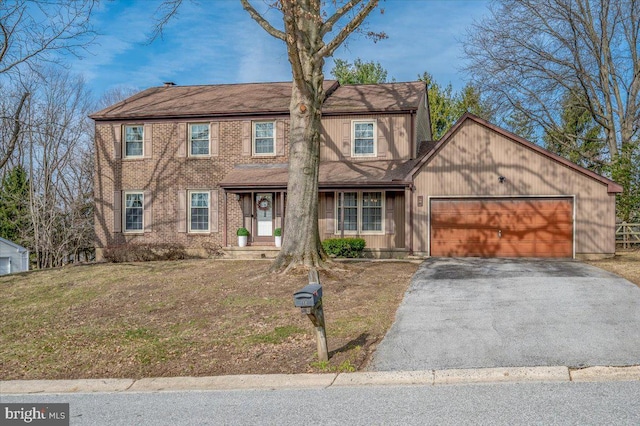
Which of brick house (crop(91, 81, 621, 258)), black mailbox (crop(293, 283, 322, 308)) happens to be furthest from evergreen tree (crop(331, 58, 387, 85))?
black mailbox (crop(293, 283, 322, 308))

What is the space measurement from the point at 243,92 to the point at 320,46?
12.3 metres

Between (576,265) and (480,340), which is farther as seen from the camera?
(576,265)

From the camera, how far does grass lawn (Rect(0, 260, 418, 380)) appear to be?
8.04m

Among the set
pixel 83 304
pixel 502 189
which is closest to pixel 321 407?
pixel 83 304

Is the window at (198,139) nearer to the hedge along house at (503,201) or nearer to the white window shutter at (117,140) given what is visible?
the white window shutter at (117,140)

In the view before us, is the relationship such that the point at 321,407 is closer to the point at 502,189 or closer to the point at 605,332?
the point at 605,332

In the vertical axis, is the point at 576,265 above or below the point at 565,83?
below

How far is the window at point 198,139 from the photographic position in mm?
23812

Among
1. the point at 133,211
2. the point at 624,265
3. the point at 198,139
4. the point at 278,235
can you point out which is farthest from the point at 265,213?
the point at 624,265

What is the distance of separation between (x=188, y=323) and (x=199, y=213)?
13.8 meters

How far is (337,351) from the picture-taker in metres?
7.97

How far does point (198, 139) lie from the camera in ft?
78.3

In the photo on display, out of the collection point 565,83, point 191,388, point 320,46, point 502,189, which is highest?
point 565,83

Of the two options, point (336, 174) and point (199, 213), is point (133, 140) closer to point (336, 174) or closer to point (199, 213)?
point (199, 213)
